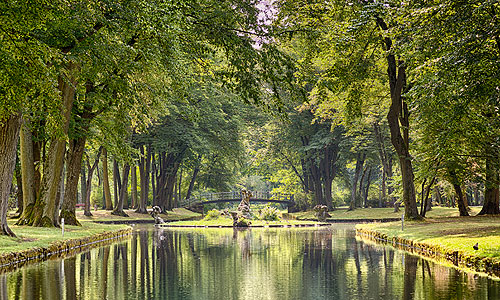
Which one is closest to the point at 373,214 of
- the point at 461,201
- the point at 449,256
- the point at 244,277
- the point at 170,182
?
the point at 461,201

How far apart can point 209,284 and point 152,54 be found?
7054 millimetres

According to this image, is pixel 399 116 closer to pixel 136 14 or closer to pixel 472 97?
pixel 472 97

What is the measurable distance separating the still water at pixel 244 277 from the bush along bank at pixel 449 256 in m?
0.65

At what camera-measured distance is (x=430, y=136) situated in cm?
2920

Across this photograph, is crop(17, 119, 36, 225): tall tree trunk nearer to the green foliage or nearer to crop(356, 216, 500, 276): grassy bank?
crop(356, 216, 500, 276): grassy bank

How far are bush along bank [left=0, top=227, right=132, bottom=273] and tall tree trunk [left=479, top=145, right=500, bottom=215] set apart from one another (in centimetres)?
1618

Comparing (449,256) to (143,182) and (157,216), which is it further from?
(143,182)

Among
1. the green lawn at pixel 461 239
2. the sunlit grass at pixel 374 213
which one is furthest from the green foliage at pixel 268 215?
the green lawn at pixel 461 239

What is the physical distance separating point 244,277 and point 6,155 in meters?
9.40

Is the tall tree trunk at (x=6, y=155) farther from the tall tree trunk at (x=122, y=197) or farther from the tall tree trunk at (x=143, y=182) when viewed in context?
the tall tree trunk at (x=143, y=182)

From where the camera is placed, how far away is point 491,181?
31.0 metres

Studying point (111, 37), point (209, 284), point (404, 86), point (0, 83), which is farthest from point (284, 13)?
point (209, 284)

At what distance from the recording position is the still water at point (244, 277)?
10484 millimetres

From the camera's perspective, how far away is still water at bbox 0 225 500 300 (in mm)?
10484
